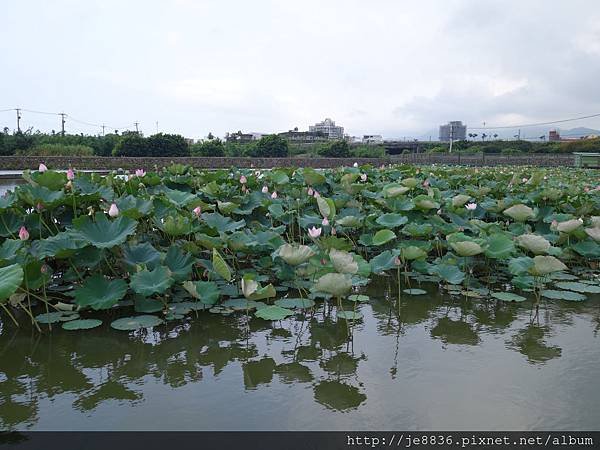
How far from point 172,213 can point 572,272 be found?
9.29ft

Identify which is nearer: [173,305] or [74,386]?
[74,386]

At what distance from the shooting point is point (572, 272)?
3529 millimetres

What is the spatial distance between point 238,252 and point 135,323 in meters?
1.14

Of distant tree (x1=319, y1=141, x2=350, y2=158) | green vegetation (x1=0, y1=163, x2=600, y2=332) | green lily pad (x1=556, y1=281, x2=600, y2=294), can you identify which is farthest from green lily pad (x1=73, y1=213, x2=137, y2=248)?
distant tree (x1=319, y1=141, x2=350, y2=158)

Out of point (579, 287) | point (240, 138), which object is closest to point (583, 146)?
point (240, 138)

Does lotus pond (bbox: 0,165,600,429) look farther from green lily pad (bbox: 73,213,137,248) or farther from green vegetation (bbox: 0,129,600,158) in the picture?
green vegetation (bbox: 0,129,600,158)

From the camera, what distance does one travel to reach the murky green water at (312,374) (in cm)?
154

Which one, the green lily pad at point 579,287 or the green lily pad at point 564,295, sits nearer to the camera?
the green lily pad at point 564,295

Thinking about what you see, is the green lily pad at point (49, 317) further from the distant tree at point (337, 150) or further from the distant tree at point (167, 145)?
the distant tree at point (337, 150)

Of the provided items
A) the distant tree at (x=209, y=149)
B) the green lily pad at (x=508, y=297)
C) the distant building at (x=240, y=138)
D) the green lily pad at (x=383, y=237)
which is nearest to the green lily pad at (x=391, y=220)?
the green lily pad at (x=383, y=237)

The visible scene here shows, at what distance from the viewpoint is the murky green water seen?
1541 millimetres

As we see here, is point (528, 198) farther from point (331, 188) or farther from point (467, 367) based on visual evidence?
point (467, 367)

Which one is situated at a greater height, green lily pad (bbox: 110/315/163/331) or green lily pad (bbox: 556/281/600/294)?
green lily pad (bbox: 110/315/163/331)

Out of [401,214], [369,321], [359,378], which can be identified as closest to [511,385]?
[359,378]
